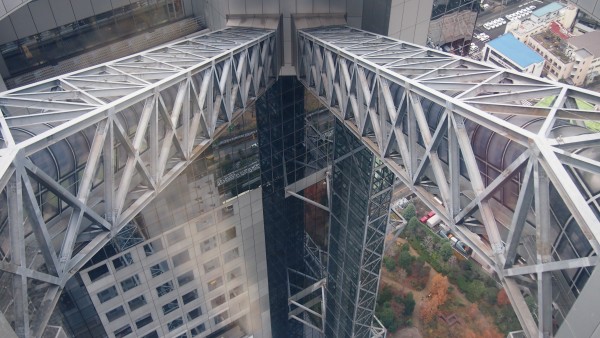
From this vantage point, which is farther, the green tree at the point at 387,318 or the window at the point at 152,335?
the green tree at the point at 387,318

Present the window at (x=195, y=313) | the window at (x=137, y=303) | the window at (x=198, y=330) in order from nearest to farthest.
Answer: the window at (x=137, y=303)
the window at (x=195, y=313)
the window at (x=198, y=330)

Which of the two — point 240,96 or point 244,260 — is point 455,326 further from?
point 240,96

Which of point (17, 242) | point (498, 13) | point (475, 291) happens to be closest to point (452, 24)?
A: point (17, 242)

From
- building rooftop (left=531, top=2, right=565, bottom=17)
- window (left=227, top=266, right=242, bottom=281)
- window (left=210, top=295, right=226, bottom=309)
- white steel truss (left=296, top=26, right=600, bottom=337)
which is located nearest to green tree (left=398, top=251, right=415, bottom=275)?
window (left=227, top=266, right=242, bottom=281)

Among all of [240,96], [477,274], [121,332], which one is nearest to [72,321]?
[121,332]

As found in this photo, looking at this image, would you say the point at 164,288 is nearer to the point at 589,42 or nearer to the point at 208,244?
the point at 208,244

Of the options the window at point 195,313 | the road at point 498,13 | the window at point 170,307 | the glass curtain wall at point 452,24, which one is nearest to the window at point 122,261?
the window at point 170,307

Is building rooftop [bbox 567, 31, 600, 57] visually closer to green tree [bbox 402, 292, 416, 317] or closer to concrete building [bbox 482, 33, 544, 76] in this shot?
concrete building [bbox 482, 33, 544, 76]

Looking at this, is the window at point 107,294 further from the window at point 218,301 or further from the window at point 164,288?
the window at point 218,301
